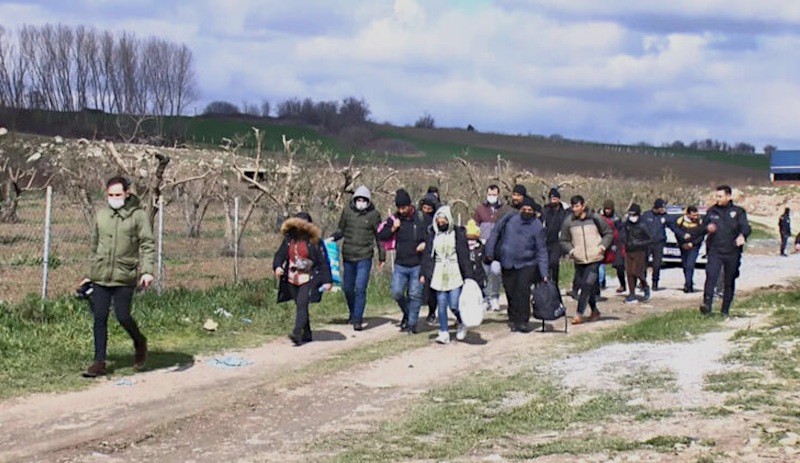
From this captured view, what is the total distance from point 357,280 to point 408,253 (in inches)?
31.9

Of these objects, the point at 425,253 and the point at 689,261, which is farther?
the point at 689,261

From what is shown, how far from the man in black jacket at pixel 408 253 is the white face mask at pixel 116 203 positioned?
4.32 meters

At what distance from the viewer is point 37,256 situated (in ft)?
73.3

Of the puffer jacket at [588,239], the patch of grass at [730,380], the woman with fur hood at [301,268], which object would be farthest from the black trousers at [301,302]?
the patch of grass at [730,380]

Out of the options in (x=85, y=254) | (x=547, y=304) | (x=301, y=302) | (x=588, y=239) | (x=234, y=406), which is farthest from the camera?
(x=85, y=254)

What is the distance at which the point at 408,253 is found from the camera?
12.6m

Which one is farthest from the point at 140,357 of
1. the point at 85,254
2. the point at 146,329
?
the point at 85,254

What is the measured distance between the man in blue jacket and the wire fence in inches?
198

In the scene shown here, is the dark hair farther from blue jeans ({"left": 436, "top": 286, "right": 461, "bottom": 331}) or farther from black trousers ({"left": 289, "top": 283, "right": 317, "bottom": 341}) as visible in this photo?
blue jeans ({"left": 436, "top": 286, "right": 461, "bottom": 331})

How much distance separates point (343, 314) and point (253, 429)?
23.0ft

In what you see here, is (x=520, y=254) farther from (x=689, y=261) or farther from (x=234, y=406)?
(x=689, y=261)

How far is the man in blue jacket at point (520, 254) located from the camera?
12.7 m

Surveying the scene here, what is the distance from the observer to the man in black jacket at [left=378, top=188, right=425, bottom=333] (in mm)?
12578

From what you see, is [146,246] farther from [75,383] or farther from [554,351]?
[554,351]
